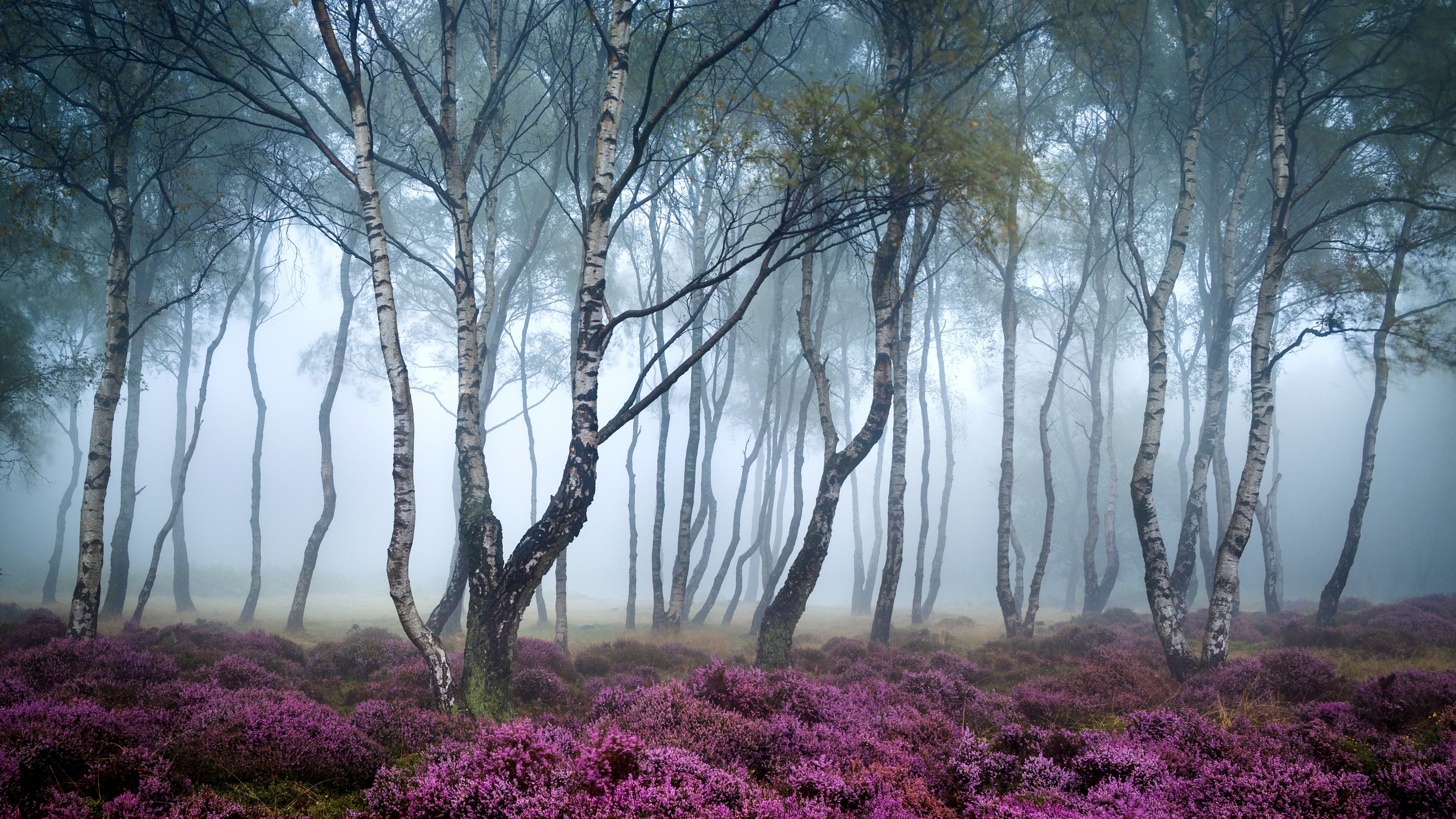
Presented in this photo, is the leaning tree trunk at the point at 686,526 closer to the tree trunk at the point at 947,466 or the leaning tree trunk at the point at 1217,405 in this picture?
the tree trunk at the point at 947,466

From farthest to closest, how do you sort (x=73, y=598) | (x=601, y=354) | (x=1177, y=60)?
(x=1177, y=60)
(x=73, y=598)
(x=601, y=354)

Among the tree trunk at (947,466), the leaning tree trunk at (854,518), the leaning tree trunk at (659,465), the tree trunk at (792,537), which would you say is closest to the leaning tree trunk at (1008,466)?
the tree trunk at (792,537)

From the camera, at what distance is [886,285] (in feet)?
33.7

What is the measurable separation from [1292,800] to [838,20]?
18607 millimetres

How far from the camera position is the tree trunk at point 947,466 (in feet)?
76.1

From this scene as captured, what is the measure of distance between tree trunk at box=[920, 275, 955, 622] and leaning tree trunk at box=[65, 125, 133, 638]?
21.1 meters

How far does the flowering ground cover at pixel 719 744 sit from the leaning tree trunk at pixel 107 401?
2.73ft

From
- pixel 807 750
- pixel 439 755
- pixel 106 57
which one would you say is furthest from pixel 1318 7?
pixel 106 57

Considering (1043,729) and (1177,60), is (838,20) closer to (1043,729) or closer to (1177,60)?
(1177,60)

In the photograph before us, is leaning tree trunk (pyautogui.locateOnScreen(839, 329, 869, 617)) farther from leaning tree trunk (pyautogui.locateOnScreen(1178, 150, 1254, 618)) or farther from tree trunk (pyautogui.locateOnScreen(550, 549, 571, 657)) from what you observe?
tree trunk (pyautogui.locateOnScreen(550, 549, 571, 657))

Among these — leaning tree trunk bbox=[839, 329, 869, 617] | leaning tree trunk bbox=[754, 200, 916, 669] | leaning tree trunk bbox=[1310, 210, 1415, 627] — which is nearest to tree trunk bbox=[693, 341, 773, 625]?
leaning tree trunk bbox=[839, 329, 869, 617]

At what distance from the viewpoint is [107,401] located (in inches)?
360

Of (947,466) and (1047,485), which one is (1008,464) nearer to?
(1047,485)

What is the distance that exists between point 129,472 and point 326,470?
7.46 meters
